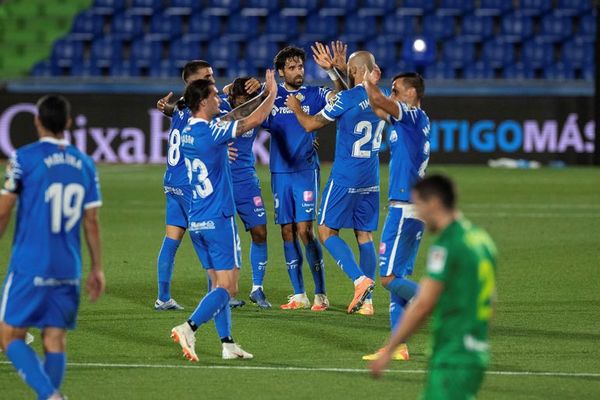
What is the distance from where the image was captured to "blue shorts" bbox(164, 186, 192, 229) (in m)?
10.6

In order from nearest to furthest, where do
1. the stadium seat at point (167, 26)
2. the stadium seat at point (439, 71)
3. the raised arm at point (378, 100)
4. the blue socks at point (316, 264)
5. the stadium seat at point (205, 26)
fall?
the raised arm at point (378, 100), the blue socks at point (316, 264), the stadium seat at point (439, 71), the stadium seat at point (205, 26), the stadium seat at point (167, 26)

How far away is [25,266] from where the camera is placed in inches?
250

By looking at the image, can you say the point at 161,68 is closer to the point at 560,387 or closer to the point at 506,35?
the point at 506,35

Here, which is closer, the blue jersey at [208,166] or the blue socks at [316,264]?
the blue jersey at [208,166]

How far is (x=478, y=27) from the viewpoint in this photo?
31266 millimetres

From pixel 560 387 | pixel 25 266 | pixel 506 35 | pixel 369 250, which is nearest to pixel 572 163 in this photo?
pixel 506 35

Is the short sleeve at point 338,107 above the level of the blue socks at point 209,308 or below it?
above

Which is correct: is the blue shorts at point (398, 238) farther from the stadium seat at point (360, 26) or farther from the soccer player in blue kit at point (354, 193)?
the stadium seat at point (360, 26)

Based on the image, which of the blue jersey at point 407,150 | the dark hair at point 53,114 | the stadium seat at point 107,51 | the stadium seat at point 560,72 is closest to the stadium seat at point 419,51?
the stadium seat at point 560,72

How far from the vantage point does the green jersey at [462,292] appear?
5.10 m

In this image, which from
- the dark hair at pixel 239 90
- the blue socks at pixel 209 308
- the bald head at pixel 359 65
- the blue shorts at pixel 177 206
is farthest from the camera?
the blue shorts at pixel 177 206

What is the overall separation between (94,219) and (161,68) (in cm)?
2455

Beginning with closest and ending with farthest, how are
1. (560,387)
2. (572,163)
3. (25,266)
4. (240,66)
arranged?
(25,266) → (560,387) → (572,163) → (240,66)

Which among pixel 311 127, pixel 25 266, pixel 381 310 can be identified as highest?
pixel 311 127
